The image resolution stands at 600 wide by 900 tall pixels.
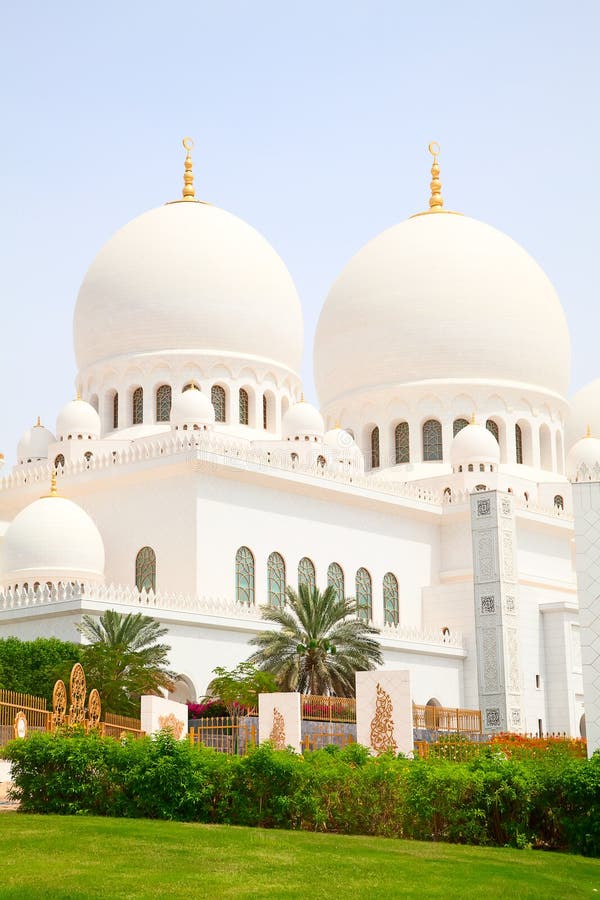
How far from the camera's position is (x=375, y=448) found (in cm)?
3903

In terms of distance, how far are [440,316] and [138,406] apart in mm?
9276

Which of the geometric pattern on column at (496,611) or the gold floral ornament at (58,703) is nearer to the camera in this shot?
the gold floral ornament at (58,703)

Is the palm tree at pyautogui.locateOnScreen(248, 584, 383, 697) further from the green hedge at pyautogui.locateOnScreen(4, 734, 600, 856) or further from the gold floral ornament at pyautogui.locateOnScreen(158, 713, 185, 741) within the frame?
the green hedge at pyautogui.locateOnScreen(4, 734, 600, 856)

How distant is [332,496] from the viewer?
107 ft

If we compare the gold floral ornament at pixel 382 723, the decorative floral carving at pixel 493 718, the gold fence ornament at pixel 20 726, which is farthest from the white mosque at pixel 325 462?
the gold floral ornament at pixel 382 723

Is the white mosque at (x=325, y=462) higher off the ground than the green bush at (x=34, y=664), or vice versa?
the white mosque at (x=325, y=462)

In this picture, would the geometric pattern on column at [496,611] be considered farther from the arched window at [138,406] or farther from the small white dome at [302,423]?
the arched window at [138,406]

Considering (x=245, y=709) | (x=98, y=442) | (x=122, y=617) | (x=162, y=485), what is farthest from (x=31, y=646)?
(x=98, y=442)

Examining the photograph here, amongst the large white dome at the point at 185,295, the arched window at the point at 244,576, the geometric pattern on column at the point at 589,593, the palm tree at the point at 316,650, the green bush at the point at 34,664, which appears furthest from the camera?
the large white dome at the point at 185,295

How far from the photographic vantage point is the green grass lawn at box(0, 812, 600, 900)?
9539 mm

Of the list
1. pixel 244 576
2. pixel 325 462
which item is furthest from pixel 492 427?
pixel 244 576

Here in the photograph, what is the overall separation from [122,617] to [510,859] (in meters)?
15.2

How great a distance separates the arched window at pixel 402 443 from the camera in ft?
126

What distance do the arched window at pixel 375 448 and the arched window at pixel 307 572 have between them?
7480mm
